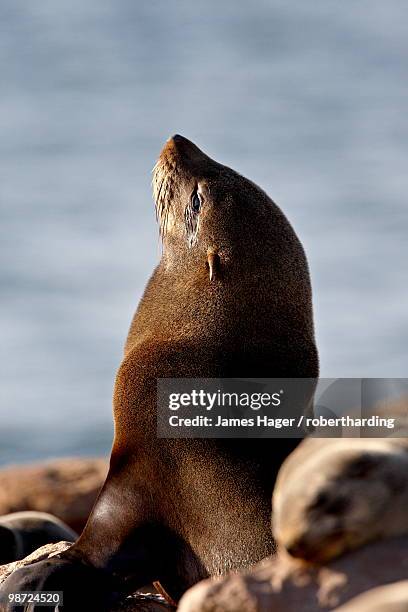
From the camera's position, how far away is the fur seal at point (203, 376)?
9.14 metres

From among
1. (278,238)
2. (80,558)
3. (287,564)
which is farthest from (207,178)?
(287,564)

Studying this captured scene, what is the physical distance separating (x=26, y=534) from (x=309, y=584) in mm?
7521

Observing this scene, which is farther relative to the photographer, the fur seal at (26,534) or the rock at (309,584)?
the fur seal at (26,534)

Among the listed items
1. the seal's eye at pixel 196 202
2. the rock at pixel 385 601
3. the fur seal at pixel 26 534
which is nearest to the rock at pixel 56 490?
the fur seal at pixel 26 534

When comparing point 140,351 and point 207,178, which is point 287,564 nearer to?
point 140,351

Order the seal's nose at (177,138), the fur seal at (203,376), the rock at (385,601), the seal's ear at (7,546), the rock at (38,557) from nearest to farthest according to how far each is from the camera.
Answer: the rock at (385,601) < the fur seal at (203,376) < the rock at (38,557) < the seal's nose at (177,138) < the seal's ear at (7,546)

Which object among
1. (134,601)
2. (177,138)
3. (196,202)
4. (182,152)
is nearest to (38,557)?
(134,601)

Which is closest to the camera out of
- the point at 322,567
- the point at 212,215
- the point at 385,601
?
the point at 385,601

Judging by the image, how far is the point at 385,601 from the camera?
4.48m

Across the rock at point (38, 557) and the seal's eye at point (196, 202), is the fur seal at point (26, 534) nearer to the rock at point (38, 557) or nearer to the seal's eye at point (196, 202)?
the rock at point (38, 557)

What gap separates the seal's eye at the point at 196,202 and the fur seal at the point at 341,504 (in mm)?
5465

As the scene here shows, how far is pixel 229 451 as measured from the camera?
30.6 ft

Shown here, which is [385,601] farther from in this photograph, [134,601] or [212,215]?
[212,215]

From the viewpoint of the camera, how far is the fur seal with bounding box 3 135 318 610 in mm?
9141
